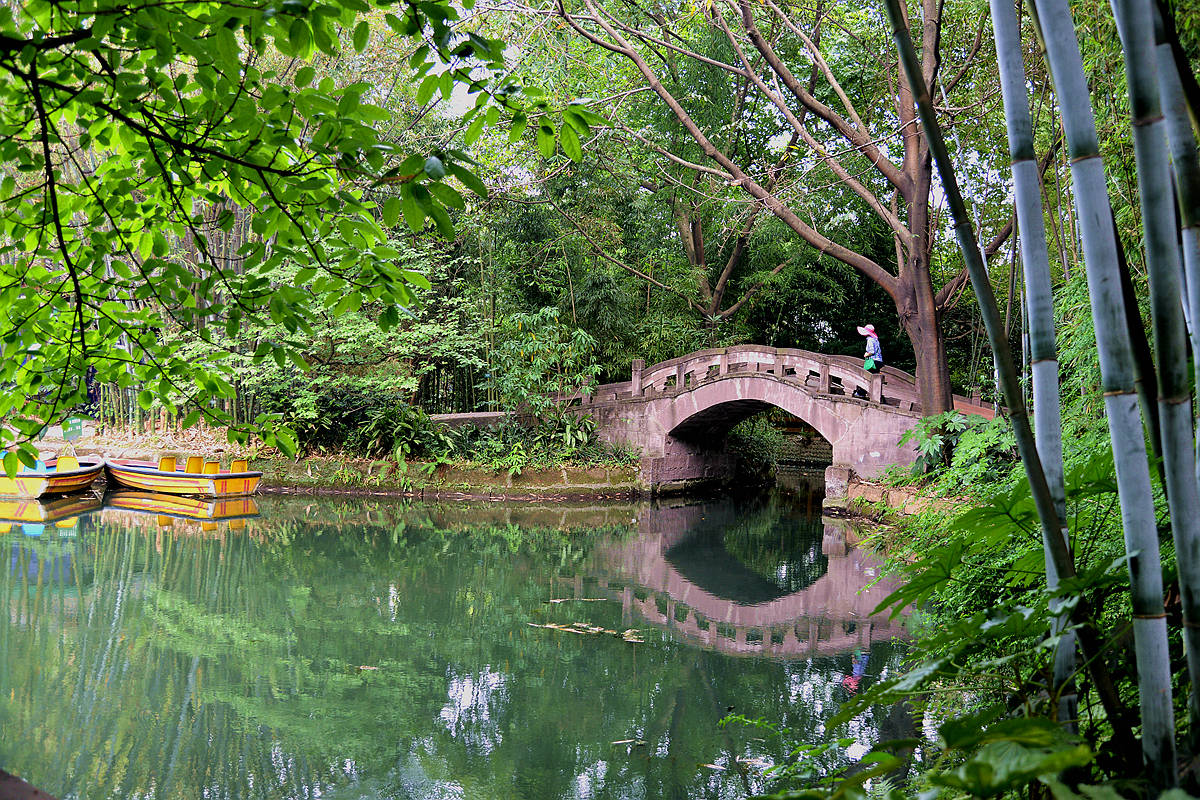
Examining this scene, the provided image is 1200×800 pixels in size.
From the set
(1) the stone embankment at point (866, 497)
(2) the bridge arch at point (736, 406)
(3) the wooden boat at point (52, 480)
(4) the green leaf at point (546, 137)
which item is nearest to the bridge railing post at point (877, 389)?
(2) the bridge arch at point (736, 406)

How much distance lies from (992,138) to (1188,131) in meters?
7.63

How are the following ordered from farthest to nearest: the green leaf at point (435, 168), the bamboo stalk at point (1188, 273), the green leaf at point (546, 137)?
the green leaf at point (546, 137) < the green leaf at point (435, 168) < the bamboo stalk at point (1188, 273)

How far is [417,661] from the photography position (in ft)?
14.3

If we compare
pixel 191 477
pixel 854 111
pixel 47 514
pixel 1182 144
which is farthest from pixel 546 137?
pixel 191 477

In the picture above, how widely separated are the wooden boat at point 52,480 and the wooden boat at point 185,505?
379 millimetres

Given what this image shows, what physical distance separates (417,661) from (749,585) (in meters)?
2.96

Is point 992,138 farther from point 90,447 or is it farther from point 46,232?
point 90,447

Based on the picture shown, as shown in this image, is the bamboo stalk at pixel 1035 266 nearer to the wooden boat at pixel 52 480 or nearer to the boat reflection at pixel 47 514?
the boat reflection at pixel 47 514

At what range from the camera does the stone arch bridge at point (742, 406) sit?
904 centimetres

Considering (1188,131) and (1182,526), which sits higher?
(1188,131)

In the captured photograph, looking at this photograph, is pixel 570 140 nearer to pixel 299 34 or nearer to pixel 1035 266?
pixel 299 34

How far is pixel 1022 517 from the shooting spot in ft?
3.75

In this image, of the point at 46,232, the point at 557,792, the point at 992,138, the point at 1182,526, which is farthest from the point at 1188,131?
the point at 992,138

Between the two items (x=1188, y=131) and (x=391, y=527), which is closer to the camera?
(x=1188, y=131)
